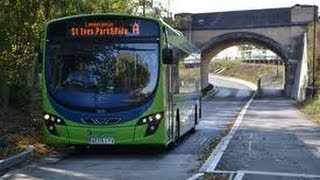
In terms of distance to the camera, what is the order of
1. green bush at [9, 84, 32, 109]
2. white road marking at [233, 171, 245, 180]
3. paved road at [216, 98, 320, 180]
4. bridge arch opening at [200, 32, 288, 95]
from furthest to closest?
bridge arch opening at [200, 32, 288, 95], green bush at [9, 84, 32, 109], paved road at [216, 98, 320, 180], white road marking at [233, 171, 245, 180]

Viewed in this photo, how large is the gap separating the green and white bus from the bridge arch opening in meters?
56.9

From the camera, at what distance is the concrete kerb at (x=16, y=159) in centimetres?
1320

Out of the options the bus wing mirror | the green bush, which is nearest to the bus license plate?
the bus wing mirror

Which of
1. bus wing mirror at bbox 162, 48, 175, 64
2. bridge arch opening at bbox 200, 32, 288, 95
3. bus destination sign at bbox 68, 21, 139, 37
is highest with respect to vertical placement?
bus destination sign at bbox 68, 21, 139, 37

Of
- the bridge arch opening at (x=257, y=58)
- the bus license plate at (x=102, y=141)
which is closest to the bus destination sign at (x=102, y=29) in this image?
the bus license plate at (x=102, y=141)

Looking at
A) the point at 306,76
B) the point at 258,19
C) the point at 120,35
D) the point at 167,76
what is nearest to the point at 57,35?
the point at 120,35

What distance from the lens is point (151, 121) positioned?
1552 centimetres

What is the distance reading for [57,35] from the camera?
51.8 feet

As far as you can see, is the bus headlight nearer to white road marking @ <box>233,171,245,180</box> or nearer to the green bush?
white road marking @ <box>233,171,245,180</box>

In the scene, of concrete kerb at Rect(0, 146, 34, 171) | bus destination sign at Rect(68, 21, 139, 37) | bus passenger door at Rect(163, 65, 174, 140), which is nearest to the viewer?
concrete kerb at Rect(0, 146, 34, 171)

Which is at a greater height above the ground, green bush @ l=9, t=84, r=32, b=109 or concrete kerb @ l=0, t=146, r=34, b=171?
green bush @ l=9, t=84, r=32, b=109

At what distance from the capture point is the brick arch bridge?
69.8m

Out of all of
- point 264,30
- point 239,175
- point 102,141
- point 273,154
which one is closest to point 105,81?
point 102,141

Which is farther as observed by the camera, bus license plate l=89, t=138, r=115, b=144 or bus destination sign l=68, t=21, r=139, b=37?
bus destination sign l=68, t=21, r=139, b=37
